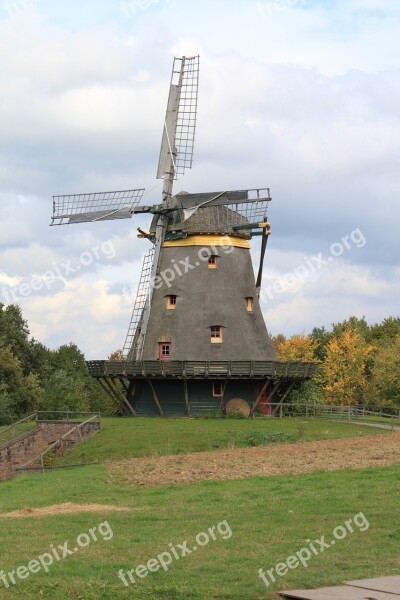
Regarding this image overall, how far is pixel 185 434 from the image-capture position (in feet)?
127

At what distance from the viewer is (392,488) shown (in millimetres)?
22828

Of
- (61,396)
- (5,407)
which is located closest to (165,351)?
(5,407)

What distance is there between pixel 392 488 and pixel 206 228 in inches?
1002

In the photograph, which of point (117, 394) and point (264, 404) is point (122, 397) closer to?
point (117, 394)

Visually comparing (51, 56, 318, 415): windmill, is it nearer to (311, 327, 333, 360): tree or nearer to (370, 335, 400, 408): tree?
(370, 335, 400, 408): tree

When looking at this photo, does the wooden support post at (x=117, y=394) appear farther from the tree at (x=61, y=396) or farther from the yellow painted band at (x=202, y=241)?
the tree at (x=61, y=396)

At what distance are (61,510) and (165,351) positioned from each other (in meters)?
23.7

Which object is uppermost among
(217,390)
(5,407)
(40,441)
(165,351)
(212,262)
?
(212,262)

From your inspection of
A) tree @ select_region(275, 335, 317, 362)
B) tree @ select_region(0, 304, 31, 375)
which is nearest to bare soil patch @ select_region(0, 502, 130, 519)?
tree @ select_region(0, 304, 31, 375)

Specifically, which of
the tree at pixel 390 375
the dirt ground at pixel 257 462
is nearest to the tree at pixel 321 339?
the tree at pixel 390 375

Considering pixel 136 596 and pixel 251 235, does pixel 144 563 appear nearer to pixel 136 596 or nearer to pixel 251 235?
pixel 136 596

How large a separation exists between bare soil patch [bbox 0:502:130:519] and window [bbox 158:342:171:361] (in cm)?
2229

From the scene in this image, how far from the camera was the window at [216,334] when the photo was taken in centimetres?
4612

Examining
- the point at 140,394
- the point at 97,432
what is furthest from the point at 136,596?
the point at 140,394
